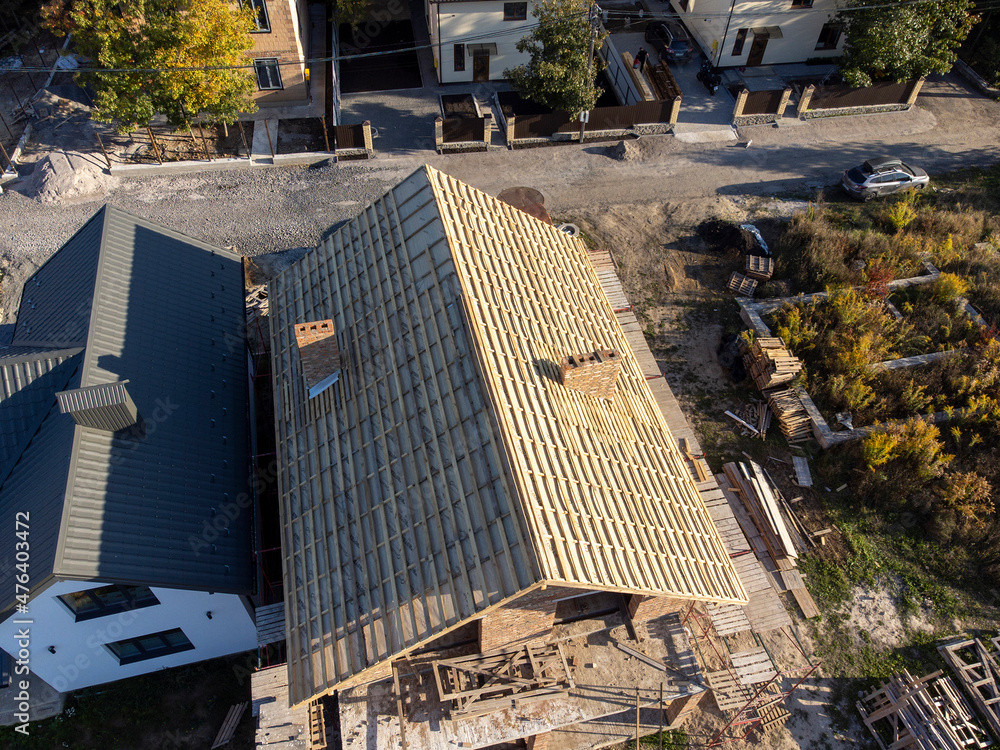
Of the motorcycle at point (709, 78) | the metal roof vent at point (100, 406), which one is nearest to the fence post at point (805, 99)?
the motorcycle at point (709, 78)

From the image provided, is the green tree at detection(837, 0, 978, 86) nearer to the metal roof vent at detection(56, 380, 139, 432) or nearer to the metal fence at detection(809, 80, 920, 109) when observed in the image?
the metal fence at detection(809, 80, 920, 109)

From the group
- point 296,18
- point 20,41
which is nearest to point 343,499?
point 296,18

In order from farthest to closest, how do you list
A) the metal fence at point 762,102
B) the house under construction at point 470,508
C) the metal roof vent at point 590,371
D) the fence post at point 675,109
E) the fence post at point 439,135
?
the metal fence at point 762,102 < the fence post at point 675,109 < the fence post at point 439,135 < the metal roof vent at point 590,371 < the house under construction at point 470,508

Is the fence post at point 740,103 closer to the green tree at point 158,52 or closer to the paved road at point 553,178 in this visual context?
the paved road at point 553,178

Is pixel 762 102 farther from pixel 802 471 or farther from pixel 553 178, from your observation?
pixel 802 471

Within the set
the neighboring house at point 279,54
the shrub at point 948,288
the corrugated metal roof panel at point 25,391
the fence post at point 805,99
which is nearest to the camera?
the corrugated metal roof panel at point 25,391

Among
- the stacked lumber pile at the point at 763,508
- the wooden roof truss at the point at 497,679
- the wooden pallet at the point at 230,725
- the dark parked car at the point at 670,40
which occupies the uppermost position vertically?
the dark parked car at the point at 670,40
